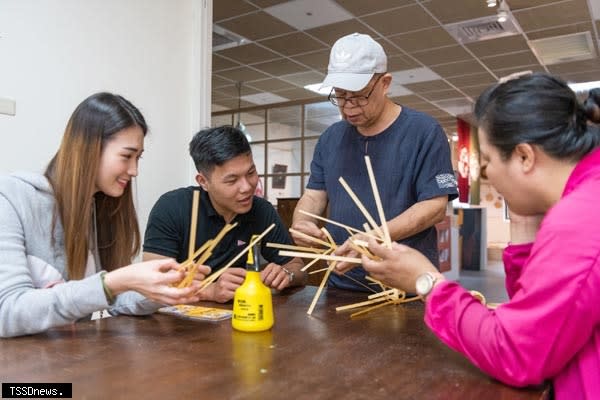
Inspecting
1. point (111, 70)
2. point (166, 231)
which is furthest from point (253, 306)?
point (111, 70)

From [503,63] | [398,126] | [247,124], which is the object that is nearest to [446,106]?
[503,63]

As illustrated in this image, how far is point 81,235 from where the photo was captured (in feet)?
4.17

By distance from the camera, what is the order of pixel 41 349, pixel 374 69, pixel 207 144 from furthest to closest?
pixel 207 144
pixel 374 69
pixel 41 349

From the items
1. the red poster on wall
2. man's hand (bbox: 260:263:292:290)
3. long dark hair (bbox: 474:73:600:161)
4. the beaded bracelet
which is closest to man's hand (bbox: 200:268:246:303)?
man's hand (bbox: 260:263:292:290)

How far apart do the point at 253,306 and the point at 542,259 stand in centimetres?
62

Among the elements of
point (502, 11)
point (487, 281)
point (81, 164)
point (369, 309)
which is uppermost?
point (502, 11)

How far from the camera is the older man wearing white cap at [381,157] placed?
1574mm

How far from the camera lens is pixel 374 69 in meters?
1.61

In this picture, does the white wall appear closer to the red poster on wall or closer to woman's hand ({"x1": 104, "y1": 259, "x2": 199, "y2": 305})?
woman's hand ({"x1": 104, "y1": 259, "x2": 199, "y2": 305})

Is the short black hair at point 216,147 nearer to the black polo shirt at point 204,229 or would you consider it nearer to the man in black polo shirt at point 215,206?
the man in black polo shirt at point 215,206

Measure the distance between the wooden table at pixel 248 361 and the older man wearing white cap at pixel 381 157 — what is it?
453 millimetres

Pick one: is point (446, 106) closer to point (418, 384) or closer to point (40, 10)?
point (40, 10)

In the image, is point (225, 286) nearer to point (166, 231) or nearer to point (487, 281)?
point (166, 231)

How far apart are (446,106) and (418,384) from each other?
7.87 meters
